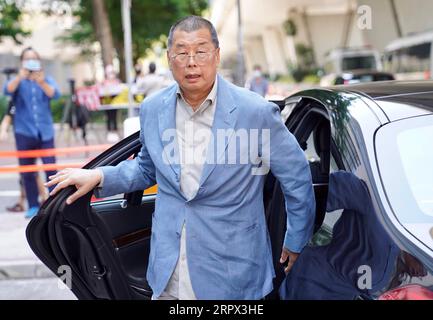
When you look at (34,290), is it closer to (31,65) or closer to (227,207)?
(31,65)

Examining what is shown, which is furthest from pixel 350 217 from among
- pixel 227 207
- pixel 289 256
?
pixel 227 207

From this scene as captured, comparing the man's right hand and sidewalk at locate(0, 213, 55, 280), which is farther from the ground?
the man's right hand

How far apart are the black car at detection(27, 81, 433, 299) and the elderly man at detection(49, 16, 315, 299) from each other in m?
A: 0.16

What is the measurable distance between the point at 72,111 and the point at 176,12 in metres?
13.1

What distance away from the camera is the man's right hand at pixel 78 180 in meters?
2.15

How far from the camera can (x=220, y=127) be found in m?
1.97

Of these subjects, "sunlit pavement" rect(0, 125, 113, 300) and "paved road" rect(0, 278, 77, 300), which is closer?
"paved road" rect(0, 278, 77, 300)

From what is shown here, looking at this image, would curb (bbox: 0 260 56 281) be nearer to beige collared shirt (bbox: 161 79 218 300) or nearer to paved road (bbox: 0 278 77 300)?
paved road (bbox: 0 278 77 300)

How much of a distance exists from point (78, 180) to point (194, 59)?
626 millimetres

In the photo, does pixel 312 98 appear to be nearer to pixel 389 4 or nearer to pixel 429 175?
pixel 429 175

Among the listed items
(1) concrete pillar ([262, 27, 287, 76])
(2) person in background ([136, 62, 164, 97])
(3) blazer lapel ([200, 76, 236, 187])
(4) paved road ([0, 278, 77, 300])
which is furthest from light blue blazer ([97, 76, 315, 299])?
(1) concrete pillar ([262, 27, 287, 76])

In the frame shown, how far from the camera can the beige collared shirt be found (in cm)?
198

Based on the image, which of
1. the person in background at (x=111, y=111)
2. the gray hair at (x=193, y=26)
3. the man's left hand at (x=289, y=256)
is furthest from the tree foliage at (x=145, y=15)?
the man's left hand at (x=289, y=256)
